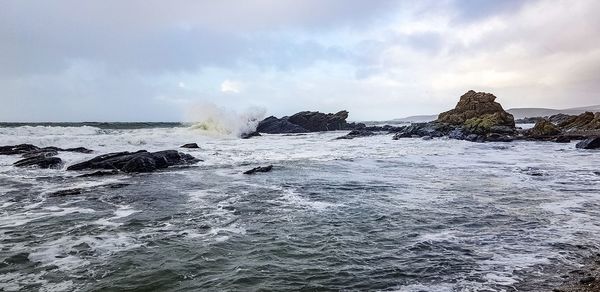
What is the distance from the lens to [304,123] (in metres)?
69.0

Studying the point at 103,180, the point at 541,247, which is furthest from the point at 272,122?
the point at 541,247

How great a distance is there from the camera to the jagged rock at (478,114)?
42750mm

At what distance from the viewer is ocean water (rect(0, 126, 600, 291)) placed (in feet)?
18.9

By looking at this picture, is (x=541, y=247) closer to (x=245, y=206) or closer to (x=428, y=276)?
(x=428, y=276)

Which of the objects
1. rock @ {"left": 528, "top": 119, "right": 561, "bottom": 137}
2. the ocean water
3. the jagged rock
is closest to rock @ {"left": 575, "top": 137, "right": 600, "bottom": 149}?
rock @ {"left": 528, "top": 119, "right": 561, "bottom": 137}

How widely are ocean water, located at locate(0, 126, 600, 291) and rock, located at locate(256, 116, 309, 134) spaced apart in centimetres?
4519

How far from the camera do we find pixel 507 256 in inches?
260

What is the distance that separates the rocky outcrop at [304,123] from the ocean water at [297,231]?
4626 cm

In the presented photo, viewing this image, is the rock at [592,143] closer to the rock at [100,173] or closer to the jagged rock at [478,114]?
the jagged rock at [478,114]

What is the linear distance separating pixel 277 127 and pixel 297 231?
54.5 metres

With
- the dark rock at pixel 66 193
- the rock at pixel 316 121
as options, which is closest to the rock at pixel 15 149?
the dark rock at pixel 66 193

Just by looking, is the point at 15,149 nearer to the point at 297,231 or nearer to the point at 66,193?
the point at 66,193

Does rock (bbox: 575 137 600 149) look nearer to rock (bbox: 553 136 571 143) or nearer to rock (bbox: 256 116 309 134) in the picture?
rock (bbox: 553 136 571 143)

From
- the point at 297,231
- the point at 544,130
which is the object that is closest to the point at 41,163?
the point at 297,231
